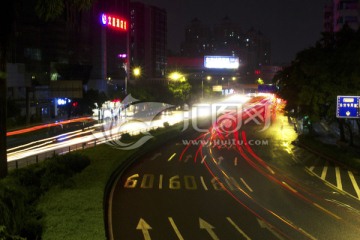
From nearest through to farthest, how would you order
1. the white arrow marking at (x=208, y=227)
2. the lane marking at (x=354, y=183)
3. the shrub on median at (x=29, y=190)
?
the shrub on median at (x=29, y=190) < the white arrow marking at (x=208, y=227) < the lane marking at (x=354, y=183)

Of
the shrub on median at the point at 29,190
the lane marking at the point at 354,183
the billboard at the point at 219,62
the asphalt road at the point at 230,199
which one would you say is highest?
the billboard at the point at 219,62

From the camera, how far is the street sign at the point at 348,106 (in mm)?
31453

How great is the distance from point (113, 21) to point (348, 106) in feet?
251

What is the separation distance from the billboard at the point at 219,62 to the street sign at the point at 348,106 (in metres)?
99.0

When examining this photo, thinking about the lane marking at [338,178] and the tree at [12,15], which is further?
the lane marking at [338,178]

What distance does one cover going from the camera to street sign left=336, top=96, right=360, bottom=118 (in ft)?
103

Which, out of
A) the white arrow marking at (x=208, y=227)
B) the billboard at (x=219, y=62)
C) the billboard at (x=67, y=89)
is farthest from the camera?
the billboard at (x=219, y=62)

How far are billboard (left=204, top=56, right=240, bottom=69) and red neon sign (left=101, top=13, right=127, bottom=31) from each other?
106ft

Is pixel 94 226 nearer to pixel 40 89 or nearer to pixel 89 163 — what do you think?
pixel 89 163

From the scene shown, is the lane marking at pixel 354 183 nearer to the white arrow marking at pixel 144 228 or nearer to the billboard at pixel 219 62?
the white arrow marking at pixel 144 228

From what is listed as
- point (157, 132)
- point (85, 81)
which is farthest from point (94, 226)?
point (85, 81)

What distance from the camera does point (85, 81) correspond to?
85188 mm

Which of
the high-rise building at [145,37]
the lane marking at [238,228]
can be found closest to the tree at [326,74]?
the lane marking at [238,228]

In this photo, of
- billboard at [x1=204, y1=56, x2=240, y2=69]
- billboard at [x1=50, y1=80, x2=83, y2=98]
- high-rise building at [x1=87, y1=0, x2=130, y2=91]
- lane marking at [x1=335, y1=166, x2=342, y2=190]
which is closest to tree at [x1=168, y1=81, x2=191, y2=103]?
high-rise building at [x1=87, y1=0, x2=130, y2=91]
